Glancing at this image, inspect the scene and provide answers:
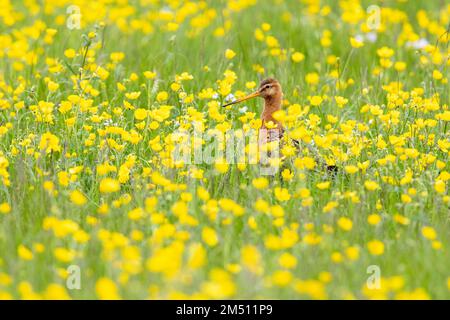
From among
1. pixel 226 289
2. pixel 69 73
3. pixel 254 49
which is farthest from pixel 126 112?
pixel 226 289

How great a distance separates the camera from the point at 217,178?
6660 mm

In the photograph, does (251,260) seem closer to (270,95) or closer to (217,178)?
(217,178)

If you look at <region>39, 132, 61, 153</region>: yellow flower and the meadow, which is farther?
<region>39, 132, 61, 153</region>: yellow flower

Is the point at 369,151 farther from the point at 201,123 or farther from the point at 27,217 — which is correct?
the point at 27,217

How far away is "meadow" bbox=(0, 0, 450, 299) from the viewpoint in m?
5.00

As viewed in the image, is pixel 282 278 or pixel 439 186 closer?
pixel 282 278

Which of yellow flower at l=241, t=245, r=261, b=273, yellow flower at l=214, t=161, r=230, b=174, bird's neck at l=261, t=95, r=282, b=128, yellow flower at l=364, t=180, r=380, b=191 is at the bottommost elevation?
yellow flower at l=241, t=245, r=261, b=273

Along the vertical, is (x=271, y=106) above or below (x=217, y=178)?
above

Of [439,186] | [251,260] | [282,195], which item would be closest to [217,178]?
[282,195]

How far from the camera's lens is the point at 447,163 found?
6914 mm

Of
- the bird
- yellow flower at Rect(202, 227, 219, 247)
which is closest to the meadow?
yellow flower at Rect(202, 227, 219, 247)

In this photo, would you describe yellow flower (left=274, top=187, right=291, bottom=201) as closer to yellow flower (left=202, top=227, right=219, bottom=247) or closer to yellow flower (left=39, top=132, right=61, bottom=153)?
yellow flower (left=202, top=227, right=219, bottom=247)

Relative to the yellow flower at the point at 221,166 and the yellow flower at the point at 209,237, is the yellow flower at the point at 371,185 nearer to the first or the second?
the yellow flower at the point at 221,166

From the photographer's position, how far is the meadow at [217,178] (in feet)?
16.4
